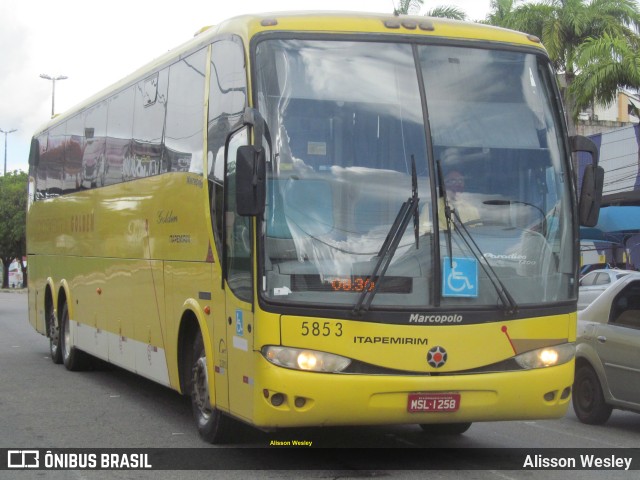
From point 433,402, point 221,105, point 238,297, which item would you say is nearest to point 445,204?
point 433,402

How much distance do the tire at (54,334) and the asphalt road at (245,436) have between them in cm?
270

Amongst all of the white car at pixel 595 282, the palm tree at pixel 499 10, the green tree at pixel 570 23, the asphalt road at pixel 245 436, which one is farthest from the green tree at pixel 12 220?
the asphalt road at pixel 245 436

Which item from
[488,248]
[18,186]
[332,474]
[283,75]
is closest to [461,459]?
[332,474]

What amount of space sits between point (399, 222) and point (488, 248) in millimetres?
716

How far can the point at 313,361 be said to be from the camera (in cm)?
744

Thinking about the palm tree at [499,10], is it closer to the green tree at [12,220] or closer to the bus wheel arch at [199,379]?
the bus wheel arch at [199,379]

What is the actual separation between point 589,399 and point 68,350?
8.12m

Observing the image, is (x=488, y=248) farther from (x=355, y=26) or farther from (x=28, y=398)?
(x=28, y=398)

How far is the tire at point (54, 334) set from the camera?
16.6 meters

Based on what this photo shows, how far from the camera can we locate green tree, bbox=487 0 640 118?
118 feet

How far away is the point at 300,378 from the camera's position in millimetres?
7406

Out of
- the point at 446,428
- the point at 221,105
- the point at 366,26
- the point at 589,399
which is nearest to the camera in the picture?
the point at 366,26

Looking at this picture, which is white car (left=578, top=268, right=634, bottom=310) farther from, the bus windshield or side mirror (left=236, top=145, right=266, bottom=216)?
side mirror (left=236, top=145, right=266, bottom=216)

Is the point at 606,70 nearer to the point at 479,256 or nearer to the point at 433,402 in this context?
the point at 479,256
